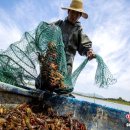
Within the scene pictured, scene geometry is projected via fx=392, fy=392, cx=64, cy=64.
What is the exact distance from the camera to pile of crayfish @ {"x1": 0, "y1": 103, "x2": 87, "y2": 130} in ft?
16.6

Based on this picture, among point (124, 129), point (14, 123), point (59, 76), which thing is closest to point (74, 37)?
point (59, 76)

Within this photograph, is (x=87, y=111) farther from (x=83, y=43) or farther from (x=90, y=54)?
(x=83, y=43)

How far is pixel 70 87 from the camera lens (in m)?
6.18

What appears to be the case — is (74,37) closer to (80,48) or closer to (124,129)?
(80,48)

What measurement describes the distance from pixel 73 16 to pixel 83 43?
1.72 ft

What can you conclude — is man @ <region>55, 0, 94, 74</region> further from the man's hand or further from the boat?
the boat

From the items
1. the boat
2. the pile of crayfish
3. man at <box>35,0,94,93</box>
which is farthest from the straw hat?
the pile of crayfish

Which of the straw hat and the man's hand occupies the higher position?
the straw hat

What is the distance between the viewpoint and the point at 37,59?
6.11 metres

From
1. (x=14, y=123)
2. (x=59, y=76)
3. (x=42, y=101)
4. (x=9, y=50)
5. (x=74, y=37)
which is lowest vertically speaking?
(x=14, y=123)

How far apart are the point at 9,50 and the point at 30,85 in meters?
0.68

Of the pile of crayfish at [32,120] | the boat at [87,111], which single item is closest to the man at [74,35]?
the boat at [87,111]

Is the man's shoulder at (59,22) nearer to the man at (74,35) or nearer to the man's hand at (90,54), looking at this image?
the man at (74,35)

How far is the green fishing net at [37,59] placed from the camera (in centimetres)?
587
